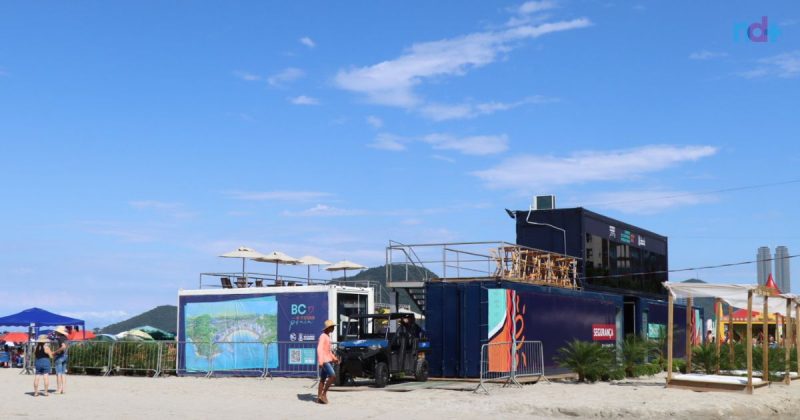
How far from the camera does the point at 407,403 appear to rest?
1817 centimetres

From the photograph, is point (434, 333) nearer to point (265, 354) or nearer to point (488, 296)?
point (488, 296)

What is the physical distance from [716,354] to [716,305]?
4825 millimetres

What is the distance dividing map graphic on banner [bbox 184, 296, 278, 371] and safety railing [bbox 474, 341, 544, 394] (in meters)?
7.37

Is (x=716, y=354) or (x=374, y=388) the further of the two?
(x=716, y=354)

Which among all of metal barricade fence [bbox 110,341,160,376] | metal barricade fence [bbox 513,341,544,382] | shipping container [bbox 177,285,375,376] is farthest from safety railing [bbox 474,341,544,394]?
metal barricade fence [bbox 110,341,160,376]

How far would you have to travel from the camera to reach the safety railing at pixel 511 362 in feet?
72.2

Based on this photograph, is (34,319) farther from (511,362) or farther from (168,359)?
(511,362)

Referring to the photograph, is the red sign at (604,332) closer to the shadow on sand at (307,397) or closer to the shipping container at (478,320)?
the shipping container at (478,320)

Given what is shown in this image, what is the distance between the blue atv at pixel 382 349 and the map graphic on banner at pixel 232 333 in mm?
4629

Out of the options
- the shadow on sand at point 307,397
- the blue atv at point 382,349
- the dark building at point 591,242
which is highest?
the dark building at point 591,242

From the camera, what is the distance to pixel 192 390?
2208 cm

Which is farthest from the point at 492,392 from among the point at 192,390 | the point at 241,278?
the point at 241,278

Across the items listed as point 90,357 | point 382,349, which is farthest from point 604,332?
point 90,357

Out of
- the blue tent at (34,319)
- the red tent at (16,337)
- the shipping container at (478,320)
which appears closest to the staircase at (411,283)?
the shipping container at (478,320)
